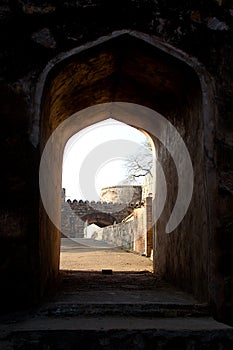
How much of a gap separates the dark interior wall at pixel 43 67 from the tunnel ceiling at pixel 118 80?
115mm

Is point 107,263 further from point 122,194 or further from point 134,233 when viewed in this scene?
point 122,194

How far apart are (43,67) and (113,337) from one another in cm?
174

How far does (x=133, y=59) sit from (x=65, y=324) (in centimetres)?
201

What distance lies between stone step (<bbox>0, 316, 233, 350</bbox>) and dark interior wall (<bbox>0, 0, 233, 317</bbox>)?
33 centimetres

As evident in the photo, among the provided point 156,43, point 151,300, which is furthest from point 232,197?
point 156,43

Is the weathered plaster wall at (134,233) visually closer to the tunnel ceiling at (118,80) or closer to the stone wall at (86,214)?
the tunnel ceiling at (118,80)

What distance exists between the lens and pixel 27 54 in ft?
8.29

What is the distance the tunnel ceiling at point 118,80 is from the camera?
8.79ft

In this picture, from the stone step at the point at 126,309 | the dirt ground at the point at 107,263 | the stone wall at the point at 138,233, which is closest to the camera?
the stone step at the point at 126,309

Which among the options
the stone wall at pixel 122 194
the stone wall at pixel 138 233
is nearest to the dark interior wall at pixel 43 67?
the stone wall at pixel 138 233

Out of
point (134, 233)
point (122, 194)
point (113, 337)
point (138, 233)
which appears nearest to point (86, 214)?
point (122, 194)

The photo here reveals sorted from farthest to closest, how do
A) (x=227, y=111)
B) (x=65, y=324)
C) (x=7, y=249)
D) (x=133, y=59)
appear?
(x=133, y=59) < (x=227, y=111) < (x=7, y=249) < (x=65, y=324)

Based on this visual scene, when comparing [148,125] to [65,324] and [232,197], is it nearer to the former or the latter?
[232,197]

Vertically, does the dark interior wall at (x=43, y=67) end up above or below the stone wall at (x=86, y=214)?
below
